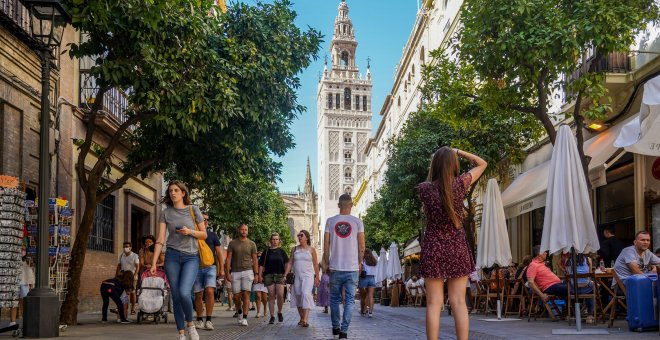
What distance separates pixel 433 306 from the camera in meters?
6.77

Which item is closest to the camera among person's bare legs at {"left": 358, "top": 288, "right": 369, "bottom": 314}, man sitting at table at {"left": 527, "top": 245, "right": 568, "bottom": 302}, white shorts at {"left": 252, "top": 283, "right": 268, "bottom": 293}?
man sitting at table at {"left": 527, "top": 245, "right": 568, "bottom": 302}

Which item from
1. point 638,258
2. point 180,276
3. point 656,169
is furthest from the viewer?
point 656,169

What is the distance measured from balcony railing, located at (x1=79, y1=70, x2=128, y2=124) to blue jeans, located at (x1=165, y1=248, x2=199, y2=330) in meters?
10.5

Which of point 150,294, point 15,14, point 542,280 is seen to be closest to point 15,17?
point 15,14

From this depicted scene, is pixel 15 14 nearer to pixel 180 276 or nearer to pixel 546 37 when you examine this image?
pixel 180 276

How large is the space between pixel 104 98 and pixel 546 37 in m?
11.9

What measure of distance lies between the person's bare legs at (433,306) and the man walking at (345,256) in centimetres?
363

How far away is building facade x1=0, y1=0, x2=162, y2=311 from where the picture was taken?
592 inches

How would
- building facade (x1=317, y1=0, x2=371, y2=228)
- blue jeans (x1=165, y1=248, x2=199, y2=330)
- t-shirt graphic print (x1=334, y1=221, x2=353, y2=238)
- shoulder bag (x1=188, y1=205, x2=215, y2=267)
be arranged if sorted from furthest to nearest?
building facade (x1=317, y1=0, x2=371, y2=228) → t-shirt graphic print (x1=334, y1=221, x2=353, y2=238) → shoulder bag (x1=188, y1=205, x2=215, y2=267) → blue jeans (x1=165, y1=248, x2=199, y2=330)

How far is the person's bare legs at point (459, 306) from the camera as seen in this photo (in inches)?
262

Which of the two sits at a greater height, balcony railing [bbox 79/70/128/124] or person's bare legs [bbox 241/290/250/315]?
balcony railing [bbox 79/70/128/124]

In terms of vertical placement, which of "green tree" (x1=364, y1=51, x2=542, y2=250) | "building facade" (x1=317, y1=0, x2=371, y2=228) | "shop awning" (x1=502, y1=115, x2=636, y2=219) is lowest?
"shop awning" (x1=502, y1=115, x2=636, y2=219)

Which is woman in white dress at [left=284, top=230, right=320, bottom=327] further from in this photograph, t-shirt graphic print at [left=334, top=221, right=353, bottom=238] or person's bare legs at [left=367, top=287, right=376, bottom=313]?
person's bare legs at [left=367, top=287, right=376, bottom=313]

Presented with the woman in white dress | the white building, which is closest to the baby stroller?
the woman in white dress
